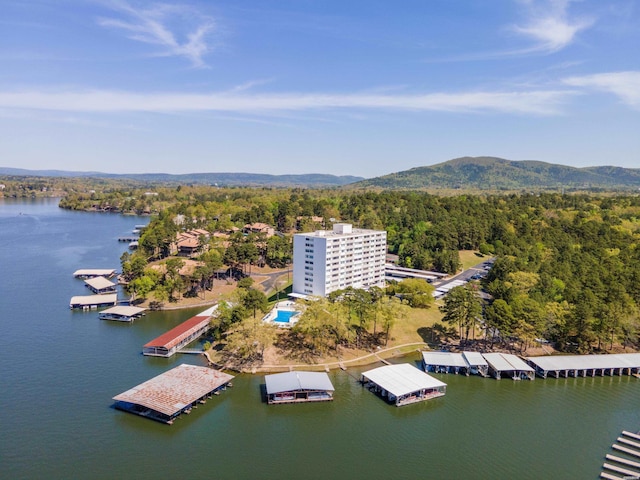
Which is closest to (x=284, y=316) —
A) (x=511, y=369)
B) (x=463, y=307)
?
(x=463, y=307)

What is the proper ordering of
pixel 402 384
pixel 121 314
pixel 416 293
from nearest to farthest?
pixel 402 384
pixel 121 314
pixel 416 293

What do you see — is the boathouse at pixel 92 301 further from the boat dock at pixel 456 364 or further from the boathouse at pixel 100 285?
the boat dock at pixel 456 364

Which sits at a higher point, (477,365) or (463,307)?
(463,307)

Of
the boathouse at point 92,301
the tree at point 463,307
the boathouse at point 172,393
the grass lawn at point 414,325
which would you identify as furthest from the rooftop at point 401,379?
the boathouse at point 92,301

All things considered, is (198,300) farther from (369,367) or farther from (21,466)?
(21,466)

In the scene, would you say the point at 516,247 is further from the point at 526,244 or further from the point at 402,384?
the point at 402,384

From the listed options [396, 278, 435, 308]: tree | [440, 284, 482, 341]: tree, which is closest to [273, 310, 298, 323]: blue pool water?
[396, 278, 435, 308]: tree
